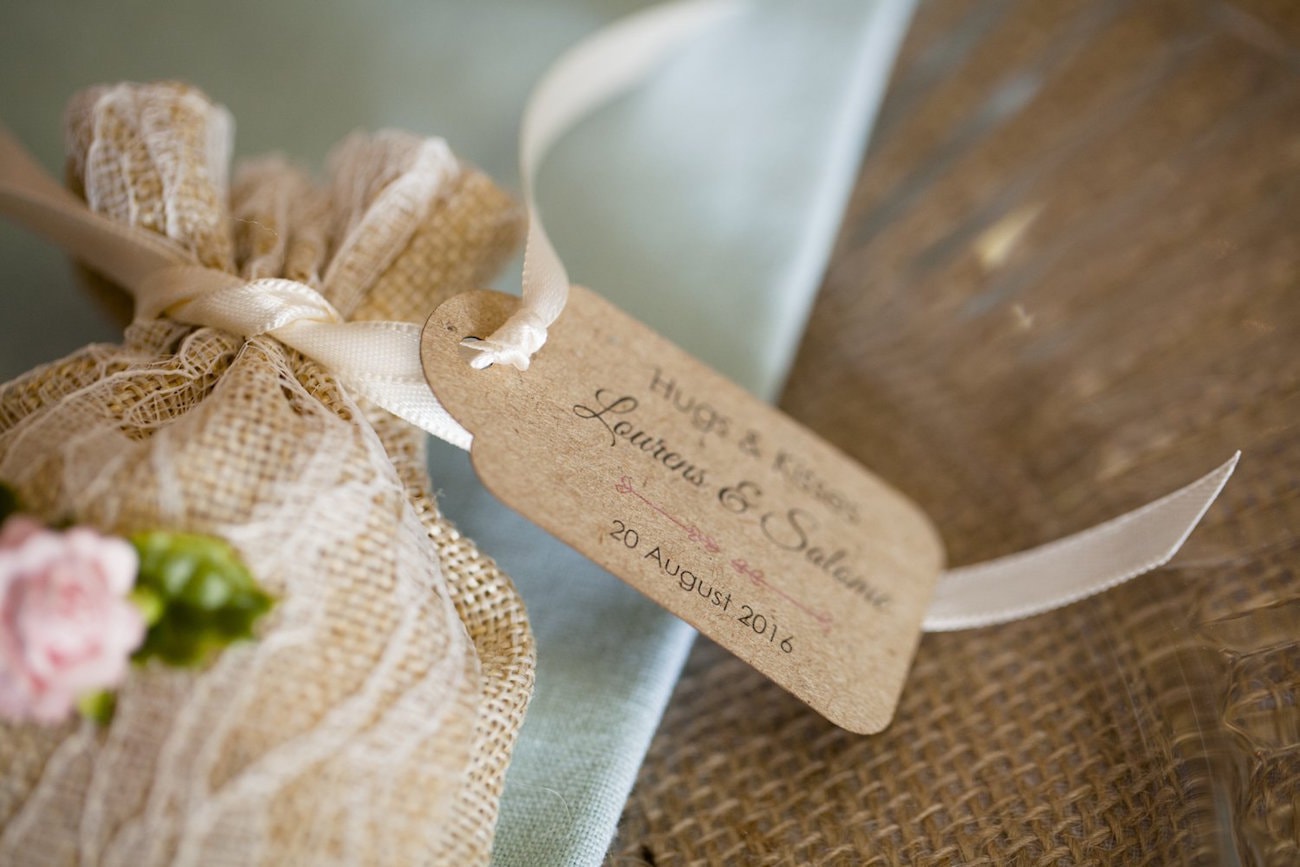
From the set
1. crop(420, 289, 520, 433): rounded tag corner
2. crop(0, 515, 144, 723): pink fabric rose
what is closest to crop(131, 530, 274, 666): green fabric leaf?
crop(0, 515, 144, 723): pink fabric rose

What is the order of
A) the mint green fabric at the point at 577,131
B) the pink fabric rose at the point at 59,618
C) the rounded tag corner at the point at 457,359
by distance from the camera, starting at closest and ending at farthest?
1. the pink fabric rose at the point at 59,618
2. the rounded tag corner at the point at 457,359
3. the mint green fabric at the point at 577,131

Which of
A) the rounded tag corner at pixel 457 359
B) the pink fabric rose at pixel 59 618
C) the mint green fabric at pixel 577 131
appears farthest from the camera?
the mint green fabric at pixel 577 131

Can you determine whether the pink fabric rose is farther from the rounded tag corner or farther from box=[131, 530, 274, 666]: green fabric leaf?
the rounded tag corner

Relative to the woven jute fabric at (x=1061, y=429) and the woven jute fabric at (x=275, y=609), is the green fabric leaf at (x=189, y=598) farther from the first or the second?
the woven jute fabric at (x=1061, y=429)

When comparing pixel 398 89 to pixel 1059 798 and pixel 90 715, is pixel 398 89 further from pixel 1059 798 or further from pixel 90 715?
pixel 1059 798

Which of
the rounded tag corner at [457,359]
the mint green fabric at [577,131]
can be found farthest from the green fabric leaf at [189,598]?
the mint green fabric at [577,131]

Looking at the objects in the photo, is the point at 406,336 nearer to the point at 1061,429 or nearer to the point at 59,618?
the point at 59,618

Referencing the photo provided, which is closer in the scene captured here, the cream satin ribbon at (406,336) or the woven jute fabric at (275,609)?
the woven jute fabric at (275,609)
